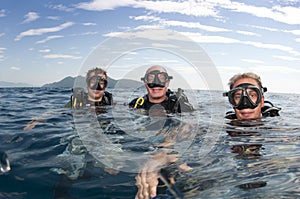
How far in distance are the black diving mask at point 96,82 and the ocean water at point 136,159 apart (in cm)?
182

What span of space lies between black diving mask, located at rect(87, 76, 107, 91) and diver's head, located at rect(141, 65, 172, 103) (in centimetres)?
123

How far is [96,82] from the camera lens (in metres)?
7.33

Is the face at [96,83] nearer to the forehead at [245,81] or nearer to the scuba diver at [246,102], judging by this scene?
the scuba diver at [246,102]

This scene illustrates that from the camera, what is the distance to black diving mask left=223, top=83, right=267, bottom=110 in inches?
200

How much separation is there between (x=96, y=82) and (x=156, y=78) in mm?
1760

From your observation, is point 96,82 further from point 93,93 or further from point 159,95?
point 159,95

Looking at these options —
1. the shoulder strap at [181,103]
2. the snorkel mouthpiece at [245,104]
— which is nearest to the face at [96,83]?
the shoulder strap at [181,103]

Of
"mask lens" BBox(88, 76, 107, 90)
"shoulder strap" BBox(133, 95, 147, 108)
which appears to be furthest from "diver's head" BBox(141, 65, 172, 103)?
"mask lens" BBox(88, 76, 107, 90)

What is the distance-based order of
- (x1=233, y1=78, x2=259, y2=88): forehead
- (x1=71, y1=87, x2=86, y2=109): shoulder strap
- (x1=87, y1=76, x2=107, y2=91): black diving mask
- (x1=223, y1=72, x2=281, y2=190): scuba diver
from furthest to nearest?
(x1=71, y1=87, x2=86, y2=109): shoulder strap, (x1=87, y1=76, x2=107, y2=91): black diving mask, (x1=233, y1=78, x2=259, y2=88): forehead, (x1=223, y1=72, x2=281, y2=190): scuba diver

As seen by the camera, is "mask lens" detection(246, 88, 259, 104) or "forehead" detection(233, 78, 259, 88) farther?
"forehead" detection(233, 78, 259, 88)

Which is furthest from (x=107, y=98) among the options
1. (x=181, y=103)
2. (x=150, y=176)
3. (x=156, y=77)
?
(x=150, y=176)

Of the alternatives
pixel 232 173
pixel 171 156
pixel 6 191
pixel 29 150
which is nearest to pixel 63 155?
pixel 29 150

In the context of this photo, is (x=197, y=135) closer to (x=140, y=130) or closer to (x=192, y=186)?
(x=140, y=130)

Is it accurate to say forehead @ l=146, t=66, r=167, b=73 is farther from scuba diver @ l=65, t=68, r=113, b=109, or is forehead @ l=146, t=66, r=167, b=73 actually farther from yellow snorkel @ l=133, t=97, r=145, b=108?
scuba diver @ l=65, t=68, r=113, b=109
